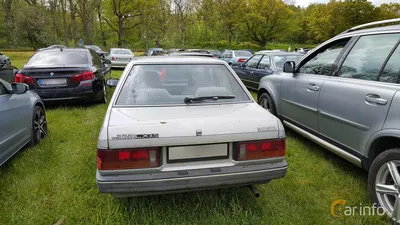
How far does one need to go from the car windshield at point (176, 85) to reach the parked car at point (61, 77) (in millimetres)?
3739

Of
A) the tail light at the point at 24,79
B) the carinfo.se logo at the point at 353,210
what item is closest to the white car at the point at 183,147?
the carinfo.se logo at the point at 353,210

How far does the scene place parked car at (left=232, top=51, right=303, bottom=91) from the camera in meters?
7.93

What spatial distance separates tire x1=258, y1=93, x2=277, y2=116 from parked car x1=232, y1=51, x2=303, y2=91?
2343 mm

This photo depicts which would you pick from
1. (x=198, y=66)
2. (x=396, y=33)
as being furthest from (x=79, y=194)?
(x=396, y=33)

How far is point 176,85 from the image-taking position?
3035 mm

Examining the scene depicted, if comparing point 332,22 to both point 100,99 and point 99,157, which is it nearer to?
point 100,99

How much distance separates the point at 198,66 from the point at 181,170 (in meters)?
1.42

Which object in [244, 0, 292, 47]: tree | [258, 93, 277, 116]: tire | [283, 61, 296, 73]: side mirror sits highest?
[244, 0, 292, 47]: tree

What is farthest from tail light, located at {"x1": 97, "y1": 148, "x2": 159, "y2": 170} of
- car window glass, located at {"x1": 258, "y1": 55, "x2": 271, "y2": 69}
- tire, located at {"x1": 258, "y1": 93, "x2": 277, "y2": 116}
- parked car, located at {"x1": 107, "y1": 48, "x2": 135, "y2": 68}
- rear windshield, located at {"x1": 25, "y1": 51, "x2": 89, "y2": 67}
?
parked car, located at {"x1": 107, "y1": 48, "x2": 135, "y2": 68}

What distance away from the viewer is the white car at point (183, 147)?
7.01 feet

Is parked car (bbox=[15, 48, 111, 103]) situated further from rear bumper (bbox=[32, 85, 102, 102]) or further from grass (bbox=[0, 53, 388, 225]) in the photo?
grass (bbox=[0, 53, 388, 225])

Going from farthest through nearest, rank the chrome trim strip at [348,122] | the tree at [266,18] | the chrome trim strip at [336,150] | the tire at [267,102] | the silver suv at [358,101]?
the tree at [266,18] < the tire at [267,102] < the chrome trim strip at [336,150] < the chrome trim strip at [348,122] < the silver suv at [358,101]

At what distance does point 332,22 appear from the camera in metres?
50.2

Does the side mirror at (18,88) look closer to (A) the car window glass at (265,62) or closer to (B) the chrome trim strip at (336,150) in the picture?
(B) the chrome trim strip at (336,150)
